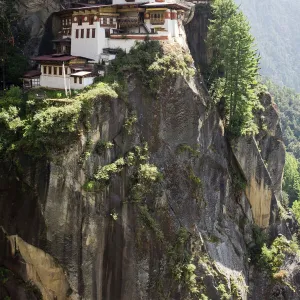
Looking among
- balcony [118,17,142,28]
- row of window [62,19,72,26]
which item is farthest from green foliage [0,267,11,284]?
balcony [118,17,142,28]

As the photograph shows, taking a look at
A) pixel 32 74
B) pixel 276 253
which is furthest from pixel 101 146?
pixel 276 253

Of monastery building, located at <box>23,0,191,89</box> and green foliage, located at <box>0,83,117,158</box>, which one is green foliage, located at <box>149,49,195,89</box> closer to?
Result: monastery building, located at <box>23,0,191,89</box>

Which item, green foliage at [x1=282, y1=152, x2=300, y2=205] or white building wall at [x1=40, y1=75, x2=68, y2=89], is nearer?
white building wall at [x1=40, y1=75, x2=68, y2=89]

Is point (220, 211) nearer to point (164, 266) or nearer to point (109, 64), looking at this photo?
point (164, 266)

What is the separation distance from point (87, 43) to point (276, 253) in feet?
90.9

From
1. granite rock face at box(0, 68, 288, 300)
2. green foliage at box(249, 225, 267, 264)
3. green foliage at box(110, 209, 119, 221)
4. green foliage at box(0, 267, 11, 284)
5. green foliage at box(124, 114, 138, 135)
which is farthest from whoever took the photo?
green foliage at box(249, 225, 267, 264)

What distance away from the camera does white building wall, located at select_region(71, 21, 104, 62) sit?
37531mm

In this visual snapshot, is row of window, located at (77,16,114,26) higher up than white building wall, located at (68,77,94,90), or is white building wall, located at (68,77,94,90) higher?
row of window, located at (77,16,114,26)

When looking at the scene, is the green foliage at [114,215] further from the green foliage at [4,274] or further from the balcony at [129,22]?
A: the balcony at [129,22]

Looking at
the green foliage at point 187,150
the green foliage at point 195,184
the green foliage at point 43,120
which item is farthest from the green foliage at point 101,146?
the green foliage at point 195,184

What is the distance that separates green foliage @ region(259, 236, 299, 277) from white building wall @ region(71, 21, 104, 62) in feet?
82.1

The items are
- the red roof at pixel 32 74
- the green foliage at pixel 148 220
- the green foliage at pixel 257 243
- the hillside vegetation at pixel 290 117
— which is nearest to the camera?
the green foliage at pixel 148 220

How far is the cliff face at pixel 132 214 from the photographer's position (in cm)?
2973

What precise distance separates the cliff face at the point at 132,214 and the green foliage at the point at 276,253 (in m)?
2.58
